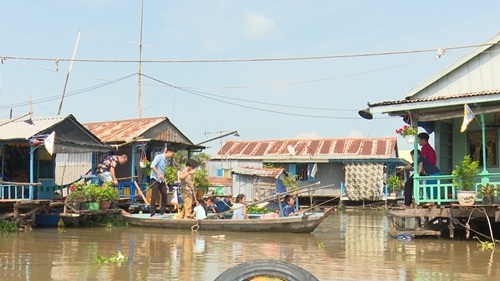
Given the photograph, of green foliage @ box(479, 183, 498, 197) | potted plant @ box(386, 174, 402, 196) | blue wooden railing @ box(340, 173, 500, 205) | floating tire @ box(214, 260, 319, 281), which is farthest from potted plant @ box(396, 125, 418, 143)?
potted plant @ box(386, 174, 402, 196)

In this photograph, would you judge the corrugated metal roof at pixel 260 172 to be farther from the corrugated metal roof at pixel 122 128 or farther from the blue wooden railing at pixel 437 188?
the blue wooden railing at pixel 437 188

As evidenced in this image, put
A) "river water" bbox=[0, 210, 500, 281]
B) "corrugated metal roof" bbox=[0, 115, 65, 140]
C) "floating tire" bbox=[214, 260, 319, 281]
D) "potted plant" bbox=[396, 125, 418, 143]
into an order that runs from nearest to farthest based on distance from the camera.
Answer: "floating tire" bbox=[214, 260, 319, 281] < "river water" bbox=[0, 210, 500, 281] < "potted plant" bbox=[396, 125, 418, 143] < "corrugated metal roof" bbox=[0, 115, 65, 140]

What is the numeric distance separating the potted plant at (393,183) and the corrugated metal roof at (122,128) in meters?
14.0

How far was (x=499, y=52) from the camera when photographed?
39.8 feet

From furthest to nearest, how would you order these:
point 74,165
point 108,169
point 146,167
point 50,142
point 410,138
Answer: point 74,165 < point 146,167 < point 108,169 < point 50,142 < point 410,138

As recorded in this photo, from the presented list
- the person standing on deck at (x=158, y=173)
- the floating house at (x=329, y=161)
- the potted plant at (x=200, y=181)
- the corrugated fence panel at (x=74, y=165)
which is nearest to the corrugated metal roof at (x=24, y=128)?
the person standing on deck at (x=158, y=173)

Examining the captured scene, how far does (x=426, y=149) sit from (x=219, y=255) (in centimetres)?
548

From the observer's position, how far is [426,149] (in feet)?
40.5

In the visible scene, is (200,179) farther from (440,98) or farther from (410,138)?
(440,98)

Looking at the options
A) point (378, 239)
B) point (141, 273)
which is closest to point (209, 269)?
point (141, 273)

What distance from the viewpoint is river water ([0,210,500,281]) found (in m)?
7.53

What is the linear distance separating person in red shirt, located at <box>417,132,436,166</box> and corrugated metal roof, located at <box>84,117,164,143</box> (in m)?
9.74

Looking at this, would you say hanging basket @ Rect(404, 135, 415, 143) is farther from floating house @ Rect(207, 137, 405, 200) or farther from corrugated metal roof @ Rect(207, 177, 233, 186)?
floating house @ Rect(207, 137, 405, 200)

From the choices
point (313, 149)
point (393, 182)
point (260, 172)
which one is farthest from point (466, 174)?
point (313, 149)
